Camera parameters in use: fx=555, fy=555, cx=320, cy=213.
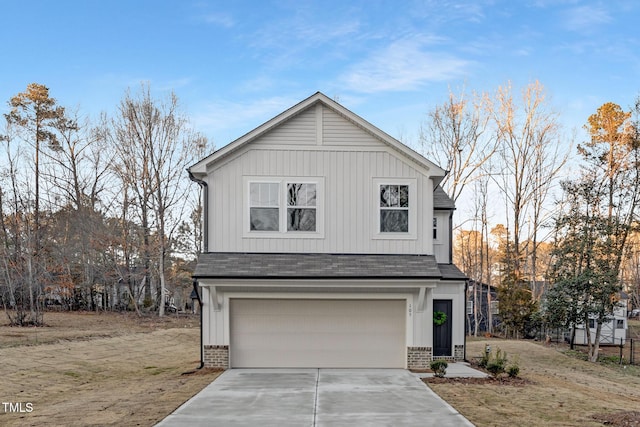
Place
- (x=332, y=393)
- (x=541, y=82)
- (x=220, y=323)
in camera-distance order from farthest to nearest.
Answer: (x=541, y=82) < (x=220, y=323) < (x=332, y=393)

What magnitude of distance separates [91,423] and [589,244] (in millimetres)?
22667

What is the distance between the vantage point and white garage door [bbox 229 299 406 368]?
14734 millimetres

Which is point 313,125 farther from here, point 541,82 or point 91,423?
point 541,82

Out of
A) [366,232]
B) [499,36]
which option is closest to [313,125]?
[366,232]

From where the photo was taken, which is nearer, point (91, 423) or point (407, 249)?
point (91, 423)

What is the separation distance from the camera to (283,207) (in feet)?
48.7

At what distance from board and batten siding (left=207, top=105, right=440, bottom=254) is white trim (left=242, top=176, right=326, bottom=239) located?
0.05m

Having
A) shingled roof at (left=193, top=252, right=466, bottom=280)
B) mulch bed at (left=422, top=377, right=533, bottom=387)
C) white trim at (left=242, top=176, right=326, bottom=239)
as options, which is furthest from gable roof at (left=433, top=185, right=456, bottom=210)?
mulch bed at (left=422, top=377, right=533, bottom=387)

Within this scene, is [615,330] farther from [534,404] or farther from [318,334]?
[534,404]

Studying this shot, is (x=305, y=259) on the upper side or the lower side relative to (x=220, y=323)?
upper

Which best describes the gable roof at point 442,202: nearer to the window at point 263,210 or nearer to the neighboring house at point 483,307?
the window at point 263,210

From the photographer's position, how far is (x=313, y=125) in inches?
596

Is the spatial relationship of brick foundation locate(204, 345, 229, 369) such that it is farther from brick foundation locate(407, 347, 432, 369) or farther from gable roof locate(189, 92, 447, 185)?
brick foundation locate(407, 347, 432, 369)

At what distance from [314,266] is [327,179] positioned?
7.94 ft
